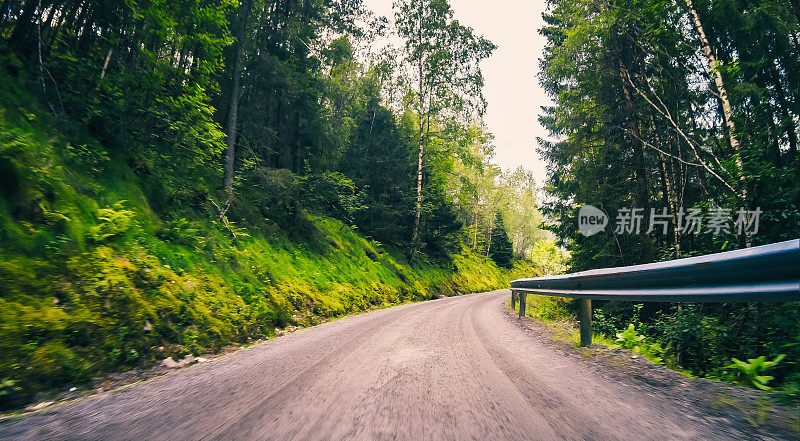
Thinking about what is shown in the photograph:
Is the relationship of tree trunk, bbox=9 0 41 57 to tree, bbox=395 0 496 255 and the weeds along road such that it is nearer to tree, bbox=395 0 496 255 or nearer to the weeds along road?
the weeds along road

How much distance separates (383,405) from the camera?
2.13 meters

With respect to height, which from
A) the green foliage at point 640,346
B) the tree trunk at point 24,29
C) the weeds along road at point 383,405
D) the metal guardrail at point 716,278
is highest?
the tree trunk at point 24,29

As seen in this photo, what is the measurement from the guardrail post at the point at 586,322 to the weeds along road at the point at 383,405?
2.47 feet

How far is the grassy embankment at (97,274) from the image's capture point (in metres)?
3.00

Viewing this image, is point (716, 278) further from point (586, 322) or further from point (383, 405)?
point (383, 405)

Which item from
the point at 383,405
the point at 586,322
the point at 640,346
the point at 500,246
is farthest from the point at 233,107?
the point at 500,246

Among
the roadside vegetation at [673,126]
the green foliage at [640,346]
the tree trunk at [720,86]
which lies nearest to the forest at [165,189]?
the green foliage at [640,346]

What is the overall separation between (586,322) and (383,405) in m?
3.24

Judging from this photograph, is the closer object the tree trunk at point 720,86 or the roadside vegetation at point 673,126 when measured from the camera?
the roadside vegetation at point 673,126

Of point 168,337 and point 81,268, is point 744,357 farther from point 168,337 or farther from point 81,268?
point 81,268

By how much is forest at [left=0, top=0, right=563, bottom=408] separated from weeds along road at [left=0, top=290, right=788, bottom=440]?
111 centimetres

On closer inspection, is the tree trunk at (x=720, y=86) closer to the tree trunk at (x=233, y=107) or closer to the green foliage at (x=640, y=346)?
the green foliage at (x=640, y=346)

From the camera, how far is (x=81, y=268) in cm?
383

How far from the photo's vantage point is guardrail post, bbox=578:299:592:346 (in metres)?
4.02
